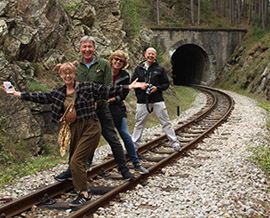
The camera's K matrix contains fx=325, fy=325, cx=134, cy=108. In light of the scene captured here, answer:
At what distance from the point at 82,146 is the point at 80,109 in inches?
19.8

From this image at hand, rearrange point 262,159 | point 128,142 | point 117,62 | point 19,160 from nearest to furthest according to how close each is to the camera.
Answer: point 117,62, point 128,142, point 262,159, point 19,160

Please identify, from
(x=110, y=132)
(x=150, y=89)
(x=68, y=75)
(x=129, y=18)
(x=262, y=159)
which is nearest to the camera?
(x=68, y=75)

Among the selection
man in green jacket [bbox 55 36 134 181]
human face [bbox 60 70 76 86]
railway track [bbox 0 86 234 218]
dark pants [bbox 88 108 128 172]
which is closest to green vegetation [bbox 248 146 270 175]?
railway track [bbox 0 86 234 218]

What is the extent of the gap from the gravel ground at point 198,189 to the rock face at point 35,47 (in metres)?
1.68

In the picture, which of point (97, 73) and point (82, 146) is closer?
point (82, 146)

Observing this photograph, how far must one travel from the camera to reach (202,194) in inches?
187

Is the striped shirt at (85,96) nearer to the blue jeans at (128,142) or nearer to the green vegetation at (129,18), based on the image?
the blue jeans at (128,142)

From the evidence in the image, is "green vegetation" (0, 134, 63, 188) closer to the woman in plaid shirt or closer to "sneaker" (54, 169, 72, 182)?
"sneaker" (54, 169, 72, 182)

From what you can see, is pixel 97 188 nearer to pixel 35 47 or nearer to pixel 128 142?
pixel 128 142

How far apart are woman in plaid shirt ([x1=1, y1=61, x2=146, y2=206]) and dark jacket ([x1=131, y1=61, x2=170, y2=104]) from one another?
2496mm

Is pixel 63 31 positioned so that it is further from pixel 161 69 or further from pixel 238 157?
pixel 238 157

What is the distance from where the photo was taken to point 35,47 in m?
9.98

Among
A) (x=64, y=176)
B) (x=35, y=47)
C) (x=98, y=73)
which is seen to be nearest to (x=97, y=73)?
(x=98, y=73)

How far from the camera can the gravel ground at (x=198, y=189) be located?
420 centimetres
